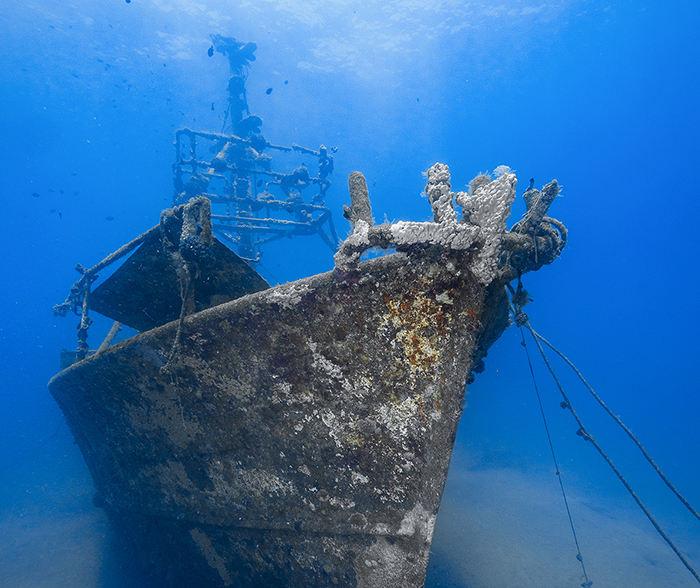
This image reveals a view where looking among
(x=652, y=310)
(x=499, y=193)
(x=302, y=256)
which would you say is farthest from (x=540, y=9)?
(x=302, y=256)

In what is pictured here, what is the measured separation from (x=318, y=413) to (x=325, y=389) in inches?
7.5

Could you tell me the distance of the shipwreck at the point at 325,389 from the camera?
→ 184cm

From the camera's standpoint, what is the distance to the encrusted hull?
1869 millimetres

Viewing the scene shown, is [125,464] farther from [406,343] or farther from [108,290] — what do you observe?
[406,343]

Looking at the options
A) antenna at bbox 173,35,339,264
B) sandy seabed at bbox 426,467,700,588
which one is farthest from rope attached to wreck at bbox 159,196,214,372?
antenna at bbox 173,35,339,264

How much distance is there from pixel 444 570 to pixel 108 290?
24.1 ft

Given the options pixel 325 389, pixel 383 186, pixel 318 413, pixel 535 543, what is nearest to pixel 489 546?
pixel 535 543

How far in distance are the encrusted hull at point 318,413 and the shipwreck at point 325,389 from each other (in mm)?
11

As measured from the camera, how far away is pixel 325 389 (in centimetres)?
212

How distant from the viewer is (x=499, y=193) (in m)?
1.72

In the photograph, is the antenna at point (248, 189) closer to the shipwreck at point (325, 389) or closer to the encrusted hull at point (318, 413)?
the shipwreck at point (325, 389)

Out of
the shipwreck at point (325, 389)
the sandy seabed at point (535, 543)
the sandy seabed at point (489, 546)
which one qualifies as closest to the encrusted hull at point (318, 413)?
the shipwreck at point (325, 389)

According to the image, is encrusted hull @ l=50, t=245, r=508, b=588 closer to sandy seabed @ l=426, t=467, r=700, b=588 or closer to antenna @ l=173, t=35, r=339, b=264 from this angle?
sandy seabed @ l=426, t=467, r=700, b=588

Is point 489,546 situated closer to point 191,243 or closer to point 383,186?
point 191,243
